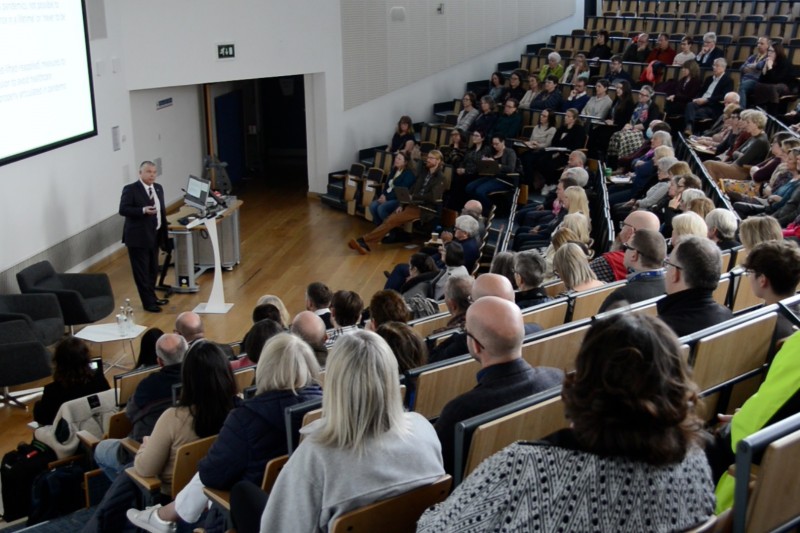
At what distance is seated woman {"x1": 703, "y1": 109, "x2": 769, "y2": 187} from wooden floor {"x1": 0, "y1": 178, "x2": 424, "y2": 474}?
3.58 meters

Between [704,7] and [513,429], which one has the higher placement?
[704,7]

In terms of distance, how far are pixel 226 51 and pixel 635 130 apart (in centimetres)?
527

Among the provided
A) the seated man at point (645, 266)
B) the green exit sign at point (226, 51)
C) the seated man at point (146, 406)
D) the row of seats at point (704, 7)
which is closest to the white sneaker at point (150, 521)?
the seated man at point (146, 406)

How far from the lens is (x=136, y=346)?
760cm

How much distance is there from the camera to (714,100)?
10766mm

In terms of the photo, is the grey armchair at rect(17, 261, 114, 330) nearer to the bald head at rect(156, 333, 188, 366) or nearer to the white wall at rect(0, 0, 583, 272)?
the white wall at rect(0, 0, 583, 272)

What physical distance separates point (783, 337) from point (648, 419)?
182 cm

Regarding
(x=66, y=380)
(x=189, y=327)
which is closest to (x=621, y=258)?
(x=189, y=327)

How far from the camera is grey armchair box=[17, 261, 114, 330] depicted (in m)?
7.39

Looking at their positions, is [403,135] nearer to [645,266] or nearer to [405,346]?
[645,266]

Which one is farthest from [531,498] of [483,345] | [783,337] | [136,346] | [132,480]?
[136,346]

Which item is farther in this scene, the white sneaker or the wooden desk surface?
the wooden desk surface

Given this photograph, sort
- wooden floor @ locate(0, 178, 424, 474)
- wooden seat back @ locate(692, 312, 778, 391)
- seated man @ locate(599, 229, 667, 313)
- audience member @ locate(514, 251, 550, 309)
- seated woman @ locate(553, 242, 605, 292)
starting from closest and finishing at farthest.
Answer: wooden seat back @ locate(692, 312, 778, 391)
seated man @ locate(599, 229, 667, 313)
audience member @ locate(514, 251, 550, 309)
seated woman @ locate(553, 242, 605, 292)
wooden floor @ locate(0, 178, 424, 474)

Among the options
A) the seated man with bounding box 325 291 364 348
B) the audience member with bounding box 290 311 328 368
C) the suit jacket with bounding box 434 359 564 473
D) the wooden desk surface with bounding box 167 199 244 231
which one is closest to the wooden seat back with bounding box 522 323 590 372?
the suit jacket with bounding box 434 359 564 473
